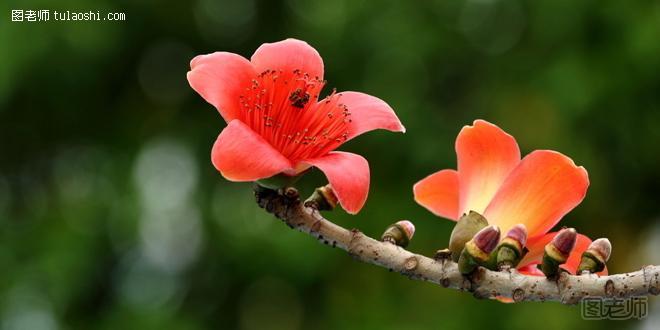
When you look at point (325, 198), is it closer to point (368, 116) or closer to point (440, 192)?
point (368, 116)

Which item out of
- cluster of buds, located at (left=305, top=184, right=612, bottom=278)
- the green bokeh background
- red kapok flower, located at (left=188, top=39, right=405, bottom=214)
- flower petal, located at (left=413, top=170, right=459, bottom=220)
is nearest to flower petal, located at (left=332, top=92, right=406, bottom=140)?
red kapok flower, located at (left=188, top=39, right=405, bottom=214)

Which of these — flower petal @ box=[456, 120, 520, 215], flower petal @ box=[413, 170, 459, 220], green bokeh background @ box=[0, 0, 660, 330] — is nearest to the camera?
flower petal @ box=[456, 120, 520, 215]

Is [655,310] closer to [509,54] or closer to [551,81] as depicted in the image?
[551,81]

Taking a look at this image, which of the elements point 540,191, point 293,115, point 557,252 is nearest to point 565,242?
point 557,252

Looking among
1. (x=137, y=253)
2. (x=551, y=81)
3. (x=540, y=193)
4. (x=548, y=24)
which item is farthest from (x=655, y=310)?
(x=540, y=193)

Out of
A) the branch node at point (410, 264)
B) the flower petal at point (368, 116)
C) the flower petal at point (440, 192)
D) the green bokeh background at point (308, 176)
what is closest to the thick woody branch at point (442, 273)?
the branch node at point (410, 264)

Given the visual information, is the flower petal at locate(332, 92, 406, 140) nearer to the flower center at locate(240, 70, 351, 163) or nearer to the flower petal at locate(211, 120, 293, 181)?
the flower center at locate(240, 70, 351, 163)
